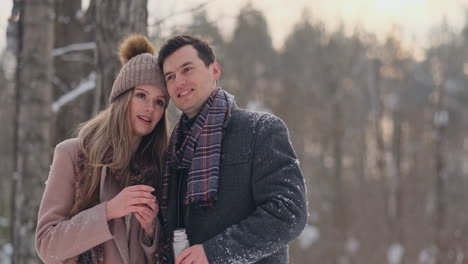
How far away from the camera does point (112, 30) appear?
12.5 feet

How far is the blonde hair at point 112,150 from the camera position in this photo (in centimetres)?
254

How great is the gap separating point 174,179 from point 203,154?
0.25 m

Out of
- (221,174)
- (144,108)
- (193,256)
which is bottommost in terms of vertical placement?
(193,256)

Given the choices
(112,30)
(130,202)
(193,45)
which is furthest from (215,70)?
(112,30)

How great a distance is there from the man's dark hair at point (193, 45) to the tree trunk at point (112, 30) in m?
1.31

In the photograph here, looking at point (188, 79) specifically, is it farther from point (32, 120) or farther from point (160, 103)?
point (32, 120)

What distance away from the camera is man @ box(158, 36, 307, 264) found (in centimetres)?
222

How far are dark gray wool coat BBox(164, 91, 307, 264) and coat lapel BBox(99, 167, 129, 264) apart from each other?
205 mm

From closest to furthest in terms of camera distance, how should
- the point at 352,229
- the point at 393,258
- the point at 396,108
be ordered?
the point at 393,258 → the point at 352,229 → the point at 396,108

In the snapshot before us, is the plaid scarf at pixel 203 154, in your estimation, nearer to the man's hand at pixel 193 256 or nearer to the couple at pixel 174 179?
the couple at pixel 174 179

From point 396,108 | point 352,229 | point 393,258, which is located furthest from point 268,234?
point 396,108

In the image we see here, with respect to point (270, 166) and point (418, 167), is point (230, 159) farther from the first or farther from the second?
point (418, 167)

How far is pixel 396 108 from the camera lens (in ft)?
90.0

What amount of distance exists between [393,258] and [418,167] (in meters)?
8.62
